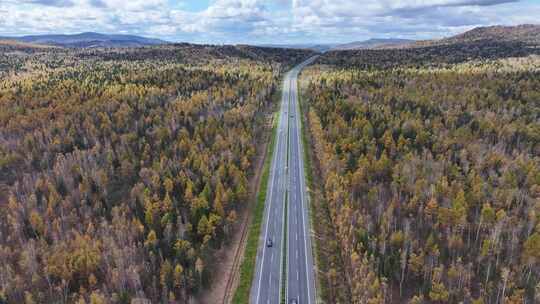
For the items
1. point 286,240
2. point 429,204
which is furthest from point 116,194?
point 429,204

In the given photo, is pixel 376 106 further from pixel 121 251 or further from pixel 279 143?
pixel 121 251

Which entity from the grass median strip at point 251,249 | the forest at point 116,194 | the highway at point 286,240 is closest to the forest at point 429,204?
the highway at point 286,240

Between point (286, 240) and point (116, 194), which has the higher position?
point (116, 194)

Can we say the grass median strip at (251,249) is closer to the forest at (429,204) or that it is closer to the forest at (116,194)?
the forest at (116,194)

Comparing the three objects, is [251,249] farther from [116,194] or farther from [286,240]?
[116,194]

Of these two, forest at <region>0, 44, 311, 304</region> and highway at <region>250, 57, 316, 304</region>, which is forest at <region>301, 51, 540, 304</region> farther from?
forest at <region>0, 44, 311, 304</region>

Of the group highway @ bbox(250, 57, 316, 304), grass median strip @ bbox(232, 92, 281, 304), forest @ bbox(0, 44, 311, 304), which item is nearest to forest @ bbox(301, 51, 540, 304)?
highway @ bbox(250, 57, 316, 304)
